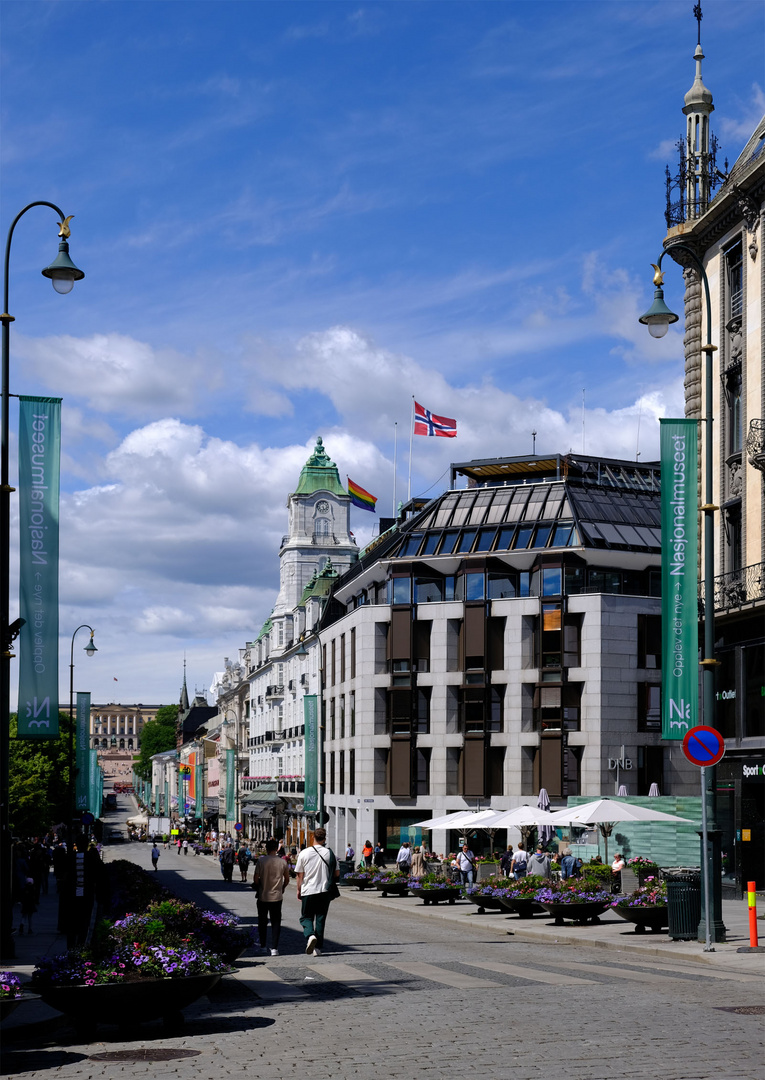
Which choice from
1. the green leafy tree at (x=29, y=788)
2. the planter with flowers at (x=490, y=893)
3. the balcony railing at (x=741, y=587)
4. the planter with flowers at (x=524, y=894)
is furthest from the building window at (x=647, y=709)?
the green leafy tree at (x=29, y=788)

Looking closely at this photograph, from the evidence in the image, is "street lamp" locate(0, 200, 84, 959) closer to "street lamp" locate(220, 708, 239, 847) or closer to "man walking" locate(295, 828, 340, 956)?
"man walking" locate(295, 828, 340, 956)

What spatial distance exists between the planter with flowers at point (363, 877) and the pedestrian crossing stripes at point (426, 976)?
96.0 ft

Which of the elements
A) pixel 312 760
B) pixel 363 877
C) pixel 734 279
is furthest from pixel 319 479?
pixel 734 279

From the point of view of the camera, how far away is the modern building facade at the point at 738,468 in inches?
1467

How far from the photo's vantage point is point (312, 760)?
292 ft

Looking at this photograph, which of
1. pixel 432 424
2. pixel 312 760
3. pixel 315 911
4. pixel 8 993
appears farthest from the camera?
pixel 312 760

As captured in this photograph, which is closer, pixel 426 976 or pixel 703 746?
pixel 426 976

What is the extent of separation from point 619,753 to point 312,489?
7946 cm

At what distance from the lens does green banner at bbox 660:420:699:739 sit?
26.0 m

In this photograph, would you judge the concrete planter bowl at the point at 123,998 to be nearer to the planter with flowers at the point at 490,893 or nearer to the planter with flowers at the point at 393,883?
the planter with flowers at the point at 490,893

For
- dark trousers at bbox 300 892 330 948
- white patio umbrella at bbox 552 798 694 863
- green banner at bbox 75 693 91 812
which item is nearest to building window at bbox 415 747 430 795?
green banner at bbox 75 693 91 812

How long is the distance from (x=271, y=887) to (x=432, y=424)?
57536 mm

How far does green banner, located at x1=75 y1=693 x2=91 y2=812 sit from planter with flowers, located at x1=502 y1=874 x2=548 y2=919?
48252 millimetres

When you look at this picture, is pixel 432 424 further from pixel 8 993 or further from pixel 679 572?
pixel 8 993
